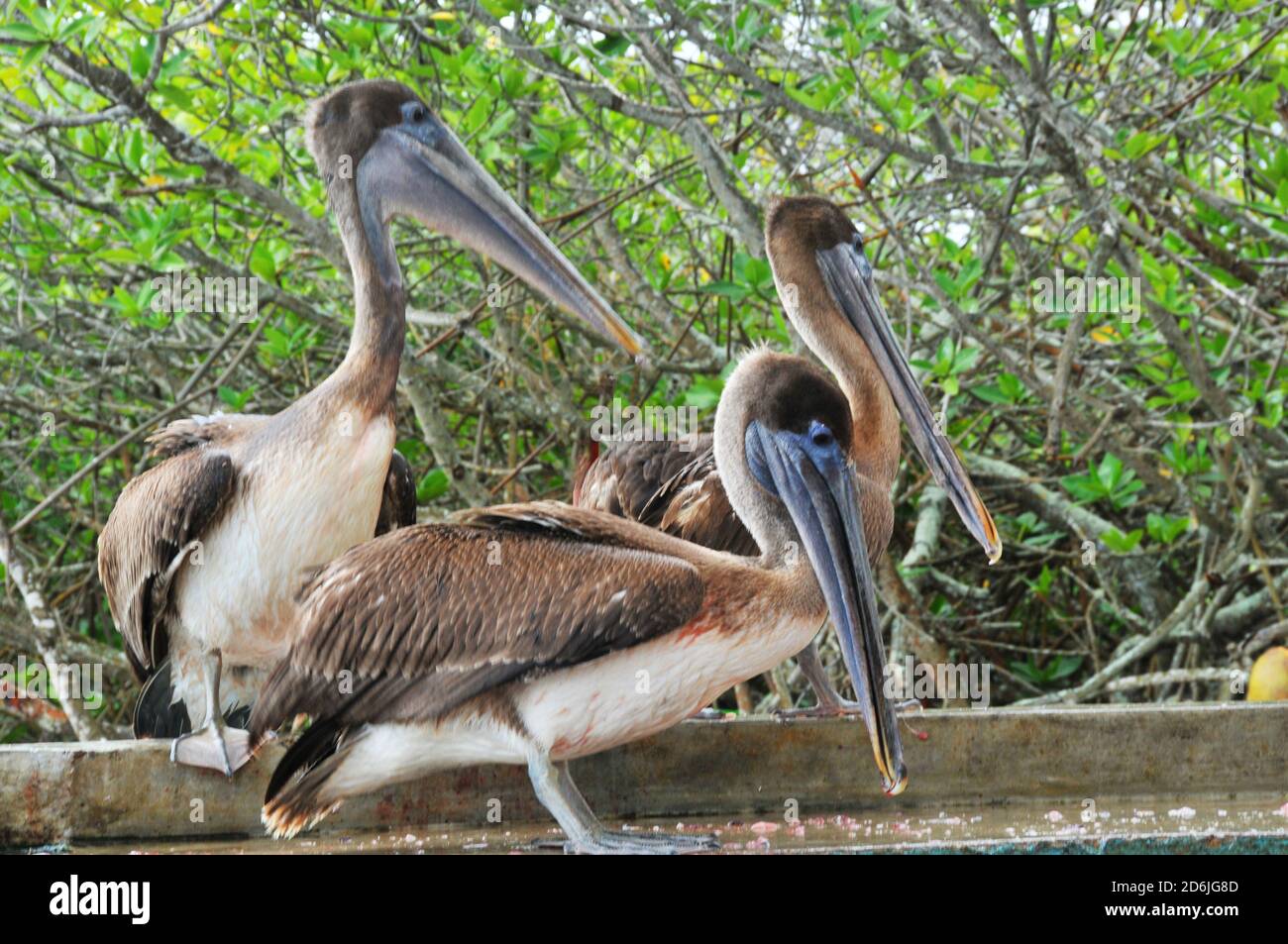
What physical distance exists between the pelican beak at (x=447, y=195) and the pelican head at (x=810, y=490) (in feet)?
1.98

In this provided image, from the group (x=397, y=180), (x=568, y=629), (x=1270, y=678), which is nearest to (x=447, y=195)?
(x=397, y=180)

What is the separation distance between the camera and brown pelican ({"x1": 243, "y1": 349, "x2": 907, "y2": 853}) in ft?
10.8

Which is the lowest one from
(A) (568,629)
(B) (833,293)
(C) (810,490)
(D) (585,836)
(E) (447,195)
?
(D) (585,836)

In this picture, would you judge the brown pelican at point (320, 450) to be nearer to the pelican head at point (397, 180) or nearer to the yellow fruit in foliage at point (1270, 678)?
the pelican head at point (397, 180)

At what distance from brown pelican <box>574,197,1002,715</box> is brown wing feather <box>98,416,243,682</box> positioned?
1251 mm

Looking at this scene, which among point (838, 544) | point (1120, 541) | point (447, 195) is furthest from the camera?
point (1120, 541)

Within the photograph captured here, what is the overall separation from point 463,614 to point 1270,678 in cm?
296

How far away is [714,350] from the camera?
596cm

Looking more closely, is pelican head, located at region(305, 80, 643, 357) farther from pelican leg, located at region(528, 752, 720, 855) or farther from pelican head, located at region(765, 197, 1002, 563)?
pelican leg, located at region(528, 752, 720, 855)

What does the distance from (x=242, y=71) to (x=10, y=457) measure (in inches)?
87.9

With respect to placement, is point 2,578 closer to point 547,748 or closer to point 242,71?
point 242,71

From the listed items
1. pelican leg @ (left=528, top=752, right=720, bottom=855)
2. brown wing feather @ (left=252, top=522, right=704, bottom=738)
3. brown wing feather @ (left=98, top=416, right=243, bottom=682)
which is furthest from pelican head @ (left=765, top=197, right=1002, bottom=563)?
brown wing feather @ (left=98, top=416, right=243, bottom=682)

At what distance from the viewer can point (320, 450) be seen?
3836 mm

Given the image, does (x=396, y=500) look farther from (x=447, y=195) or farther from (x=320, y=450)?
(x=447, y=195)
